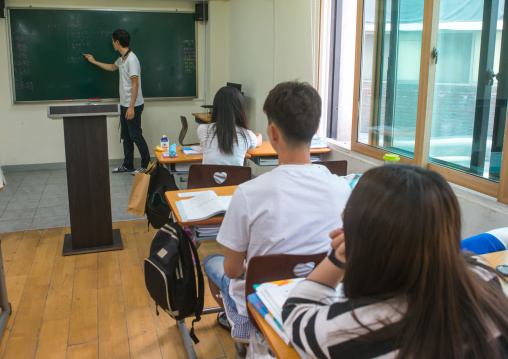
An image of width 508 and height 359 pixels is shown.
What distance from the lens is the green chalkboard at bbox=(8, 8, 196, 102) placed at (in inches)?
227

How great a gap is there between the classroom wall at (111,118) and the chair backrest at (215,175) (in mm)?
3897

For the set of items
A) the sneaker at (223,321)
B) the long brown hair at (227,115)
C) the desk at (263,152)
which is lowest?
the sneaker at (223,321)

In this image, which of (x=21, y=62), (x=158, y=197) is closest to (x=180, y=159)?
(x=158, y=197)

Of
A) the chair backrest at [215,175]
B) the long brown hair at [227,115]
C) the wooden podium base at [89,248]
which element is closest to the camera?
the chair backrest at [215,175]

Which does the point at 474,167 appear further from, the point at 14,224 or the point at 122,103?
the point at 122,103

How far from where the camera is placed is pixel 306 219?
4.78 feet

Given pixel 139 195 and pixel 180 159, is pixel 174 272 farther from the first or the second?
pixel 180 159

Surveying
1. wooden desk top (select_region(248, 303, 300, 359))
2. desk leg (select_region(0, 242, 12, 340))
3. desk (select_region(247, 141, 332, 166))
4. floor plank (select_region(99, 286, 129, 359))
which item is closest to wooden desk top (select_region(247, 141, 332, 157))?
desk (select_region(247, 141, 332, 166))

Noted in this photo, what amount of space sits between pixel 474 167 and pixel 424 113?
473mm

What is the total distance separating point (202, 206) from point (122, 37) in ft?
13.3

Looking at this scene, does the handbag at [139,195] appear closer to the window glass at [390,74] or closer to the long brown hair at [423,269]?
the window glass at [390,74]

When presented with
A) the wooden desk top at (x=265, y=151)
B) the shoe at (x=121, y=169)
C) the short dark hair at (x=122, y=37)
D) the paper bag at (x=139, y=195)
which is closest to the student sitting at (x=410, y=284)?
the paper bag at (x=139, y=195)

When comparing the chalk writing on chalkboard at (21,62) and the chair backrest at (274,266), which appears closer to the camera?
the chair backrest at (274,266)

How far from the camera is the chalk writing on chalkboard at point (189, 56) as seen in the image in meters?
6.35
